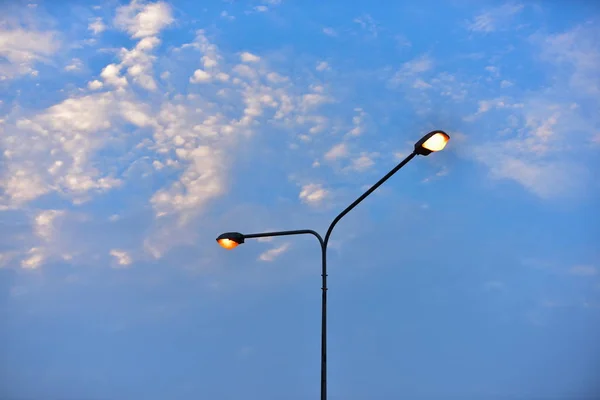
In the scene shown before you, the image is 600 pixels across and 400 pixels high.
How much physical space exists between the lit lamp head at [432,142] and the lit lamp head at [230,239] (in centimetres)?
519

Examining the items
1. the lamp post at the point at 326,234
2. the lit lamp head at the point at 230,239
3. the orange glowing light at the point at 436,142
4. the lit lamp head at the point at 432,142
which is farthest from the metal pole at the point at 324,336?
the orange glowing light at the point at 436,142

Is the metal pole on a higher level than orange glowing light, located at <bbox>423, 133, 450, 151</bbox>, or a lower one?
lower

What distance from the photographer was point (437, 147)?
10.6 m

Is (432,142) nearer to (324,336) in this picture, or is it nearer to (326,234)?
(326,234)

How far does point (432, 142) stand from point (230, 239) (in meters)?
5.62

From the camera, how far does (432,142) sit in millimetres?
10602

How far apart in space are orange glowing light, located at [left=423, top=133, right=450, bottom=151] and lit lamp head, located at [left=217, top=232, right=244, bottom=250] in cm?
535

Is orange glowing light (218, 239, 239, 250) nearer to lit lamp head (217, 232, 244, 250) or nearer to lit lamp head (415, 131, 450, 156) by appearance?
lit lamp head (217, 232, 244, 250)

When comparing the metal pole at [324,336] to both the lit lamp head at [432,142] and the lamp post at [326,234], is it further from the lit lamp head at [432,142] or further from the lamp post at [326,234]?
the lit lamp head at [432,142]

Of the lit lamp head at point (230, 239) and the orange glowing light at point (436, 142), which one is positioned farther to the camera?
the lit lamp head at point (230, 239)

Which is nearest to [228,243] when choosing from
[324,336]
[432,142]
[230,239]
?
[230,239]

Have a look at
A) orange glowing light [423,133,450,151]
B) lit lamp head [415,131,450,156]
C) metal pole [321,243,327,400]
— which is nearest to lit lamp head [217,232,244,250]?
metal pole [321,243,327,400]

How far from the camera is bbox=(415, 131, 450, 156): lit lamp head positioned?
10516mm

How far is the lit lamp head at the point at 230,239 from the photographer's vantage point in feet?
45.0
